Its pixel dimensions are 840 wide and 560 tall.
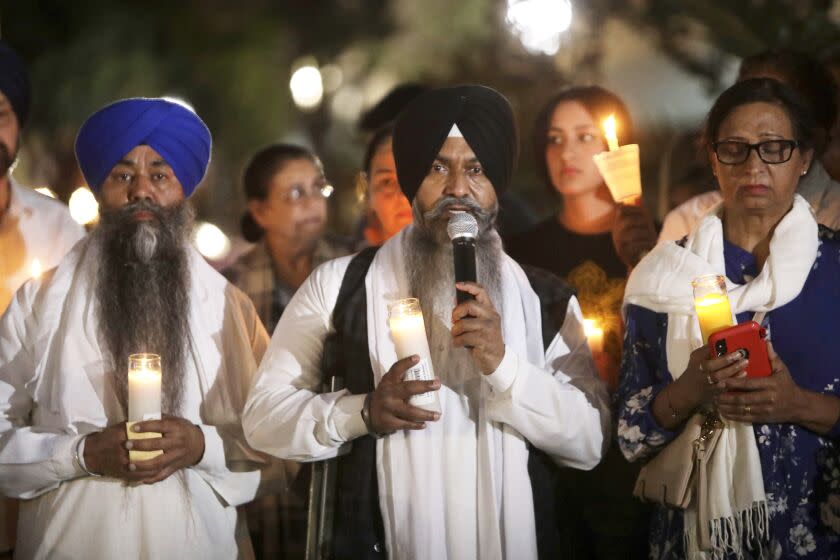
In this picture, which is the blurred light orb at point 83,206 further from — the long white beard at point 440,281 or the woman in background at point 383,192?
the long white beard at point 440,281

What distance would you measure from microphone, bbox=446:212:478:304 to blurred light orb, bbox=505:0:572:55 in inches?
146

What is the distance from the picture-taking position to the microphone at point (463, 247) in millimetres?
3510

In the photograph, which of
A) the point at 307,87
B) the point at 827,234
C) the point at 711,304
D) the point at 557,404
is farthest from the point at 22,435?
the point at 307,87

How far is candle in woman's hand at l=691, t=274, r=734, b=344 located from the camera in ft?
11.0

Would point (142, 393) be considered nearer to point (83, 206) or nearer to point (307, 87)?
point (83, 206)

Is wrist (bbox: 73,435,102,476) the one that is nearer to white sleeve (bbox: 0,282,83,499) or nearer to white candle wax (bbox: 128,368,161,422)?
white sleeve (bbox: 0,282,83,499)

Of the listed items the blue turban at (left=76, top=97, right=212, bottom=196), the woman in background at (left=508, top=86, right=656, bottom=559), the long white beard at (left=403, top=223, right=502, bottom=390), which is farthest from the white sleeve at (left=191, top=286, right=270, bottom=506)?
the woman in background at (left=508, top=86, right=656, bottom=559)

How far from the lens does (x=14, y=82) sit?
4973mm

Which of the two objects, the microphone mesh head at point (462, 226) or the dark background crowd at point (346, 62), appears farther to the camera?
the dark background crowd at point (346, 62)

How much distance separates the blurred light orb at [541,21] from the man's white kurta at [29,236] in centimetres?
338

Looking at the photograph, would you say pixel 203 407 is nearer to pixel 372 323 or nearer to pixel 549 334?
pixel 372 323

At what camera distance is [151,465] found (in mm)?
3730

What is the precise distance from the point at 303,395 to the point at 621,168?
1.53 m

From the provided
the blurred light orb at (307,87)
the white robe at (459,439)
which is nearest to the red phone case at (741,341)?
the white robe at (459,439)
